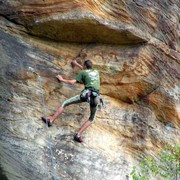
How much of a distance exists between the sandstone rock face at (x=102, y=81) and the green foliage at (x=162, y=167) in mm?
Answer: 382

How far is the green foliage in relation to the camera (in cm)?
1032

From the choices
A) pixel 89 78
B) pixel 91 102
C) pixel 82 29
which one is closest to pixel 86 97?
pixel 91 102

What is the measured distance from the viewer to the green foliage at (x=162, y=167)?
33.9 feet

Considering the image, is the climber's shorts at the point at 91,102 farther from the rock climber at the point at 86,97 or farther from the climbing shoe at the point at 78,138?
the climbing shoe at the point at 78,138

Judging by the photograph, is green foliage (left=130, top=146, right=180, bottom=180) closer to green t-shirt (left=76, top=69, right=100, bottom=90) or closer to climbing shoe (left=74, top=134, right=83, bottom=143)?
climbing shoe (left=74, top=134, right=83, bottom=143)

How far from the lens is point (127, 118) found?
12.3 m

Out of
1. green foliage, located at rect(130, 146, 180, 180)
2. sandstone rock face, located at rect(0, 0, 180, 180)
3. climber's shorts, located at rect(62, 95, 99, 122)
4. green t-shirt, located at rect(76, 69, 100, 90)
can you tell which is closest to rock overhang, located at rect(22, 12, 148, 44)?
sandstone rock face, located at rect(0, 0, 180, 180)

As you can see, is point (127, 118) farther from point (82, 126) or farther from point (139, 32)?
point (139, 32)

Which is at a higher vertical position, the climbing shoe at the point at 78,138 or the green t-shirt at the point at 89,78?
the green t-shirt at the point at 89,78

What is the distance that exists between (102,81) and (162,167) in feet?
10.7

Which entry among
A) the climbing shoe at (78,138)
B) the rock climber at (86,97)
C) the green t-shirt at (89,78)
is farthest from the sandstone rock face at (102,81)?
the green t-shirt at (89,78)

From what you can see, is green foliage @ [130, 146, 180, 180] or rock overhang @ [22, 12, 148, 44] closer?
green foliage @ [130, 146, 180, 180]

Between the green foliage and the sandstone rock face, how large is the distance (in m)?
0.38

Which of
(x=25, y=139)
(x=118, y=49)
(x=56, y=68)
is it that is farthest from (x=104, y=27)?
(x=25, y=139)
